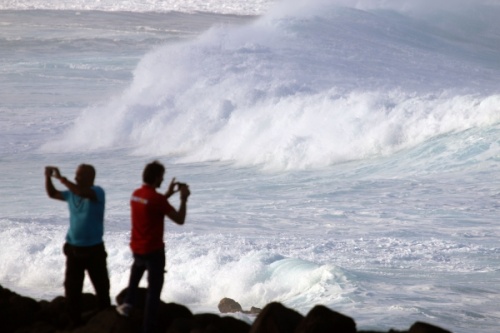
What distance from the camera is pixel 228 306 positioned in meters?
12.9

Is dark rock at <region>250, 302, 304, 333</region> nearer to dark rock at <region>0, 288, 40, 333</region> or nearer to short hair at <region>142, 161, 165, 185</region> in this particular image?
short hair at <region>142, 161, 165, 185</region>

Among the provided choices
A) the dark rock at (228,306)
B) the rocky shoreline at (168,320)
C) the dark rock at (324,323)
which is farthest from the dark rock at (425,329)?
the dark rock at (228,306)

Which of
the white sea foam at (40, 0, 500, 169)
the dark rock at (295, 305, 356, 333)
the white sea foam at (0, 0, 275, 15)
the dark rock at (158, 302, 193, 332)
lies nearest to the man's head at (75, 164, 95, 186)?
the dark rock at (158, 302, 193, 332)

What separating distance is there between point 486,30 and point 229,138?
19793 mm

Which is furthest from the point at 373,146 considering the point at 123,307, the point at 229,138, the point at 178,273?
the point at 123,307

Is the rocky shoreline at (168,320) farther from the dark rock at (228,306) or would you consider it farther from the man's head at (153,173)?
the dark rock at (228,306)

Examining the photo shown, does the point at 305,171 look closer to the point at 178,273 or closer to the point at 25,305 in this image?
the point at 178,273

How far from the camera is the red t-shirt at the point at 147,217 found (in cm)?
769

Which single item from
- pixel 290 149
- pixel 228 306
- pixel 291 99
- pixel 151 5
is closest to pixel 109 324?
pixel 228 306

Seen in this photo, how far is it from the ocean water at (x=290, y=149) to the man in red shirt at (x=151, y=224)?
4.12 m

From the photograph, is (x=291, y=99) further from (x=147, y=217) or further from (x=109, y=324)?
(x=147, y=217)

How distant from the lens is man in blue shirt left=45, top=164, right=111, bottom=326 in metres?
8.01

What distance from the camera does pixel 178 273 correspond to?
14.6 metres

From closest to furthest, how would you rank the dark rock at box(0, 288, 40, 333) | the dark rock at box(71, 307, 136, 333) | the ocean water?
1. the dark rock at box(71, 307, 136, 333)
2. the dark rock at box(0, 288, 40, 333)
3. the ocean water
